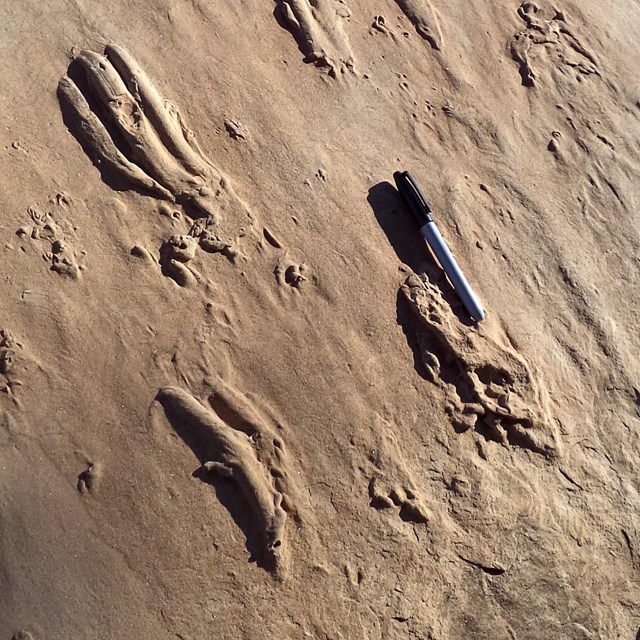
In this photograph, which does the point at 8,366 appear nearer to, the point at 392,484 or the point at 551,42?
the point at 392,484

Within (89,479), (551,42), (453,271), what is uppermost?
(551,42)

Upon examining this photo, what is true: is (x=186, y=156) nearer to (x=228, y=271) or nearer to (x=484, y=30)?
(x=228, y=271)

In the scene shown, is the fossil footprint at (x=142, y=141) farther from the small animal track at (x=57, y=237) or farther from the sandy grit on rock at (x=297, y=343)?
the small animal track at (x=57, y=237)

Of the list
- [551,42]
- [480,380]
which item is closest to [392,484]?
[480,380]

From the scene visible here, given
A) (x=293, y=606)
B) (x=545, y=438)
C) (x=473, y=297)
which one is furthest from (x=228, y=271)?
(x=545, y=438)

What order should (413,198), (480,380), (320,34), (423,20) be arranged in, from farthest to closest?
(423,20)
(320,34)
(413,198)
(480,380)

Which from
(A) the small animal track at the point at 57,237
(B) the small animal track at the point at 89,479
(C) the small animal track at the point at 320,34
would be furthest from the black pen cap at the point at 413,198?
(B) the small animal track at the point at 89,479
